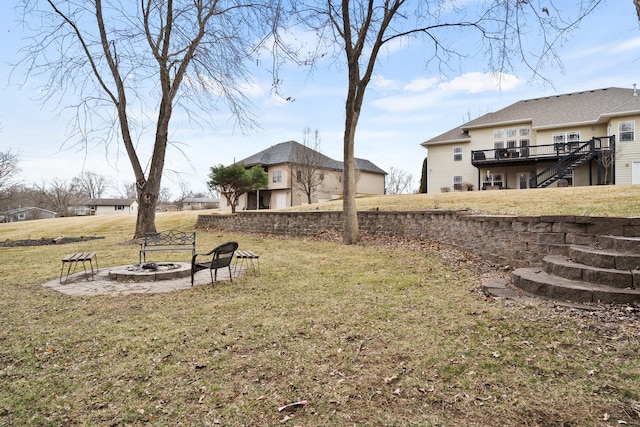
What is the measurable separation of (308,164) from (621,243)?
28.0 metres

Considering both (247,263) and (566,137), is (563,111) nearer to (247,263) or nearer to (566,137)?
(566,137)

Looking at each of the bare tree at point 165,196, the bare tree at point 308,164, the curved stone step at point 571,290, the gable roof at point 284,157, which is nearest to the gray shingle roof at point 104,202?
the bare tree at point 165,196

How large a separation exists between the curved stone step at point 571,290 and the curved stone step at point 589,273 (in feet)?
0.23

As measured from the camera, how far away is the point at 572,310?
142 inches

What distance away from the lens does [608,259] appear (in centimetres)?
410

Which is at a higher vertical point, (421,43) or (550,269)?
(421,43)

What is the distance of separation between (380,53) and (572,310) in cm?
988

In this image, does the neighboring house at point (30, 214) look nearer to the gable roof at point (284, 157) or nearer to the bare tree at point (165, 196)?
the bare tree at point (165, 196)

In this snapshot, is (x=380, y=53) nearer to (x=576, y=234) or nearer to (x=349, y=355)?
(x=576, y=234)

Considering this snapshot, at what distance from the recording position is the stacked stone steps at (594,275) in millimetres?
3736

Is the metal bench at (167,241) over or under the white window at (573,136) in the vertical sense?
under

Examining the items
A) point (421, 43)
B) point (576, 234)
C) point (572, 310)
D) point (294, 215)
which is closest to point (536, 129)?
point (421, 43)

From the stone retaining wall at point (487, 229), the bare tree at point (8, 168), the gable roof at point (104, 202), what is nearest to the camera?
the stone retaining wall at point (487, 229)

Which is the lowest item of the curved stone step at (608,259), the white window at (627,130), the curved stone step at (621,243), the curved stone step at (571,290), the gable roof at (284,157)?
the curved stone step at (571,290)
